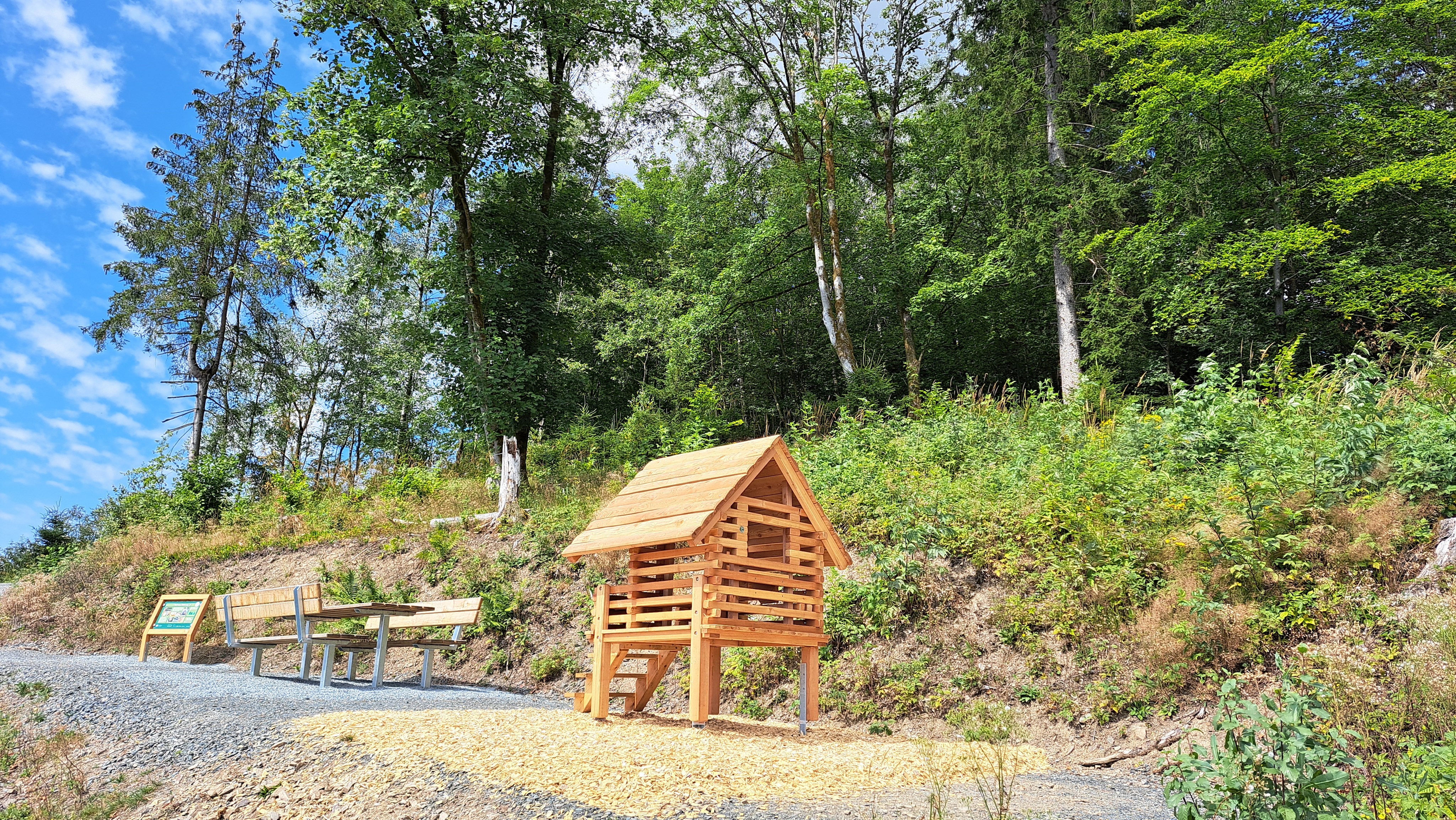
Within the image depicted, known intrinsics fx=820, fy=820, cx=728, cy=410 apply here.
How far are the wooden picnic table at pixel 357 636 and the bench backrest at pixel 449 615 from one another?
1.33 feet

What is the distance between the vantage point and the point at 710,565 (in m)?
7.02

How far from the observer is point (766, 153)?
74.6 feet

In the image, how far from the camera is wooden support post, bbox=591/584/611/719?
753 cm

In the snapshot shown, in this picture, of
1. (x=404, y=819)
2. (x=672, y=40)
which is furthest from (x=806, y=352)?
(x=404, y=819)

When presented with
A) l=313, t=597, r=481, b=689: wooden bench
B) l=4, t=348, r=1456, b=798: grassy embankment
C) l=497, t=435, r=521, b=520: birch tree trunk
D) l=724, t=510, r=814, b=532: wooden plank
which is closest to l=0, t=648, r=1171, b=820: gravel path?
l=313, t=597, r=481, b=689: wooden bench

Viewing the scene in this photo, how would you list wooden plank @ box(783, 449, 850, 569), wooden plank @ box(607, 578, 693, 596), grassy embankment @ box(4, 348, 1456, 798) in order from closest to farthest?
grassy embankment @ box(4, 348, 1456, 798), wooden plank @ box(607, 578, 693, 596), wooden plank @ box(783, 449, 850, 569)

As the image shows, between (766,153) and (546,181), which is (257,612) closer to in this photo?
(546,181)

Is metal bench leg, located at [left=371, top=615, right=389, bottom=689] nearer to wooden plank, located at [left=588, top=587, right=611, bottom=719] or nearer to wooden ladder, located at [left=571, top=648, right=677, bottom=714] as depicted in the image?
wooden ladder, located at [left=571, top=648, right=677, bottom=714]

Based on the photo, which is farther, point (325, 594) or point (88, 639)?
point (88, 639)

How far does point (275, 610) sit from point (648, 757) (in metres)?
7.26

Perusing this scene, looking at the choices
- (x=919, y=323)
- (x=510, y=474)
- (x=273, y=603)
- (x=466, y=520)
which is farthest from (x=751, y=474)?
(x=919, y=323)

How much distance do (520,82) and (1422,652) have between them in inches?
624

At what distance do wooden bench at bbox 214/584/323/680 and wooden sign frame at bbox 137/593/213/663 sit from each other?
1544 mm

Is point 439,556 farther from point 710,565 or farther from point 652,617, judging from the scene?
point 710,565
